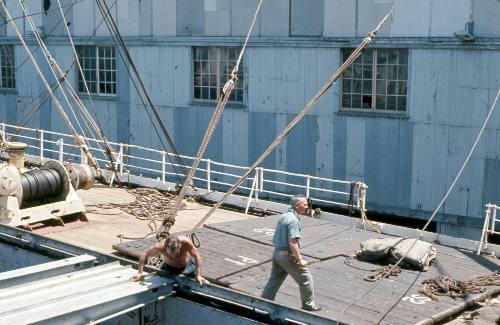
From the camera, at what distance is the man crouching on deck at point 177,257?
1067 cm

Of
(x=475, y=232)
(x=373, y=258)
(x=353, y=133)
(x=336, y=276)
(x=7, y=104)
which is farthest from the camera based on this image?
(x=7, y=104)

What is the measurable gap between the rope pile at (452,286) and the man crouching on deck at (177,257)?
11.8 feet

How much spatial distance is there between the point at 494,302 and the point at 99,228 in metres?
8.44

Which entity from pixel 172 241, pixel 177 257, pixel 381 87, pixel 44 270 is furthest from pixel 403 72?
pixel 44 270

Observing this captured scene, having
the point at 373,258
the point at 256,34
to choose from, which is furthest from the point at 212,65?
the point at 373,258

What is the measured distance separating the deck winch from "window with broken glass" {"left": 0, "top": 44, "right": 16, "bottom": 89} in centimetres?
1784

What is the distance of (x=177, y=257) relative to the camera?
1088 centimetres

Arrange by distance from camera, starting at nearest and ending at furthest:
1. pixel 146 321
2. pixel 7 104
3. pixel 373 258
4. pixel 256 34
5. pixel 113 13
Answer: pixel 146 321 < pixel 373 258 < pixel 256 34 < pixel 113 13 < pixel 7 104

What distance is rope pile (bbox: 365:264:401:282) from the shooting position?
1254 centimetres

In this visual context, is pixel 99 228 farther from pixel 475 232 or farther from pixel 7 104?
pixel 7 104

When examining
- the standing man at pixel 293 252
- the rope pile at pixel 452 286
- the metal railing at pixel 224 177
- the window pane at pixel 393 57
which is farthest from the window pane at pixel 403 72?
the standing man at pixel 293 252

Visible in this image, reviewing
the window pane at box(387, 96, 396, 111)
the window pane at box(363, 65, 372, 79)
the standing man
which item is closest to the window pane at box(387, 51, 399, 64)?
the window pane at box(363, 65, 372, 79)

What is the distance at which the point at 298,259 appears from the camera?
1063 cm

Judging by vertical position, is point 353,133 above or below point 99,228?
above
